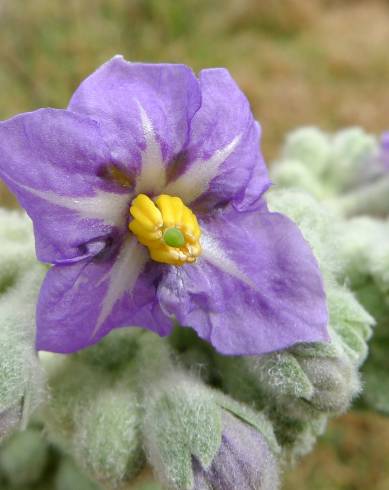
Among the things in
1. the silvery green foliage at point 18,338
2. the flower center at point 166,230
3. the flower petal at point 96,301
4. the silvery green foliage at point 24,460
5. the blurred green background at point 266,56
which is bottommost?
the blurred green background at point 266,56

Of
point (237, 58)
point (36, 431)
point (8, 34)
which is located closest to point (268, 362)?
point (36, 431)

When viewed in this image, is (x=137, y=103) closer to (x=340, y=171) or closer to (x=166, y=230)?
(x=166, y=230)

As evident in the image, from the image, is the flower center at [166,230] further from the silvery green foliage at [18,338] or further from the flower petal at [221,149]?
the silvery green foliage at [18,338]

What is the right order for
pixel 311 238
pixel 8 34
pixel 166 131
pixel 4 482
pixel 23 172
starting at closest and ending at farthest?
pixel 23 172 → pixel 166 131 → pixel 311 238 → pixel 4 482 → pixel 8 34

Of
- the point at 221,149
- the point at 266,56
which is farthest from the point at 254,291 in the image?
the point at 266,56

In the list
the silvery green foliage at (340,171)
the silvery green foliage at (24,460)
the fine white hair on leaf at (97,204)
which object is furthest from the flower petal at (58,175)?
the silvery green foliage at (340,171)

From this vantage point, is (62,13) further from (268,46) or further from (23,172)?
(23,172)
